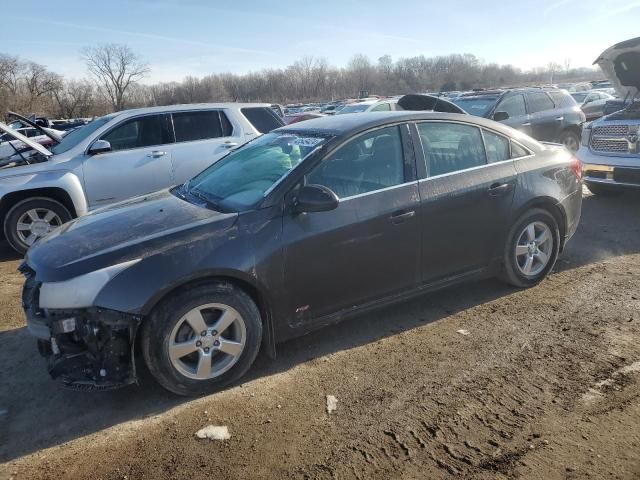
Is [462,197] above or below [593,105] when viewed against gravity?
below

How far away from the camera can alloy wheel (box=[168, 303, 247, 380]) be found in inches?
122

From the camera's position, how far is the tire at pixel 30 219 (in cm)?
641

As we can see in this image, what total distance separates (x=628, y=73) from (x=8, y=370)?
9.54 metres

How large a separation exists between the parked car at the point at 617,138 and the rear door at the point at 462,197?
12.5 feet

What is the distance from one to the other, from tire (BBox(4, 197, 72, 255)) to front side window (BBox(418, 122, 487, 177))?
4.87 meters

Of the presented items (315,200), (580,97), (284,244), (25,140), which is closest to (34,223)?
(25,140)

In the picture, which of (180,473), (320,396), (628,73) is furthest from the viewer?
(628,73)

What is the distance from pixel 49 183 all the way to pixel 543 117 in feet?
31.4

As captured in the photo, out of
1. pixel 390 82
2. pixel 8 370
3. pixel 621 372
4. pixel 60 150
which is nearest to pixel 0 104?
pixel 60 150

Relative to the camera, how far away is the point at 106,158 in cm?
677

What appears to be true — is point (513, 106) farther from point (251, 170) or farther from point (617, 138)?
point (251, 170)

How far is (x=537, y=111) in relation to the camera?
1085 cm

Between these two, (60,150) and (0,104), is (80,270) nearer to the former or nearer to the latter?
Result: (60,150)

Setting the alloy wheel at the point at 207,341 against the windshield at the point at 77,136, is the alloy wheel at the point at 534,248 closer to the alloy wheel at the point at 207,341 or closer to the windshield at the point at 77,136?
the alloy wheel at the point at 207,341
